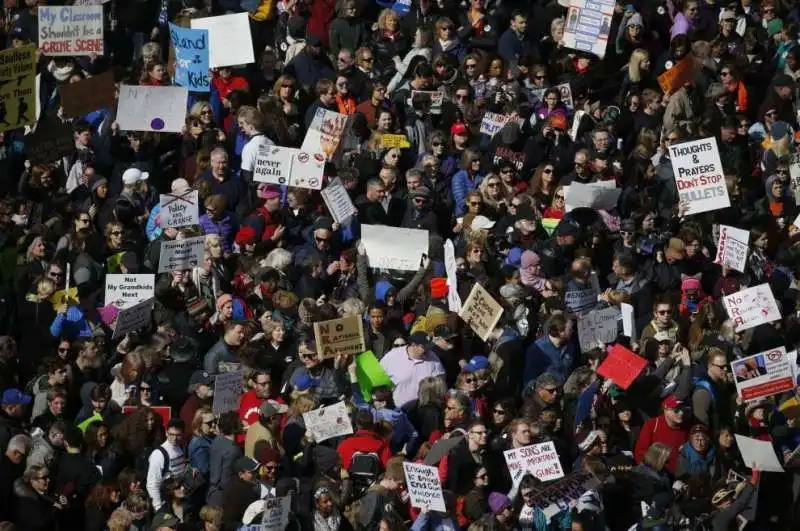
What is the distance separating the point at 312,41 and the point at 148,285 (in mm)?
4479

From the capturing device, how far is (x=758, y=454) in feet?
66.9

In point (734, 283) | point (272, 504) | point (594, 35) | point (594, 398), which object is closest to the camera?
point (272, 504)

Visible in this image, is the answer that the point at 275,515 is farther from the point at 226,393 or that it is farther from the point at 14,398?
the point at 14,398

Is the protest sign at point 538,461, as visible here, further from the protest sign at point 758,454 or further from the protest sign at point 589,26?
the protest sign at point 589,26

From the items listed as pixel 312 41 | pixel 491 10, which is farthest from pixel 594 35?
pixel 312 41

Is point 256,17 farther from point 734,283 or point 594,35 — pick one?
point 734,283

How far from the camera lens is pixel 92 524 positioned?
20547 millimetres

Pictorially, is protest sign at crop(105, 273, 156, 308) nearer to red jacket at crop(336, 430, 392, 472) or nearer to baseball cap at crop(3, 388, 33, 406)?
baseball cap at crop(3, 388, 33, 406)

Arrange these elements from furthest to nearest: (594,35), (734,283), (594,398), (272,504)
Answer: (594,35) → (734,283) → (594,398) → (272,504)

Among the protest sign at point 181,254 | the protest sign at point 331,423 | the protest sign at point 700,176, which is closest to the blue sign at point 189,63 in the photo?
the protest sign at point 181,254

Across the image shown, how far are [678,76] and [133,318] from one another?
6568 mm

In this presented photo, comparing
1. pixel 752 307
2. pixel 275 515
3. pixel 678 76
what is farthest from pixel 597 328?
pixel 678 76

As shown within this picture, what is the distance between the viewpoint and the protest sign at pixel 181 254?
75.4ft

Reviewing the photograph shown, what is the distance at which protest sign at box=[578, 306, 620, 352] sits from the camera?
2178 centimetres
